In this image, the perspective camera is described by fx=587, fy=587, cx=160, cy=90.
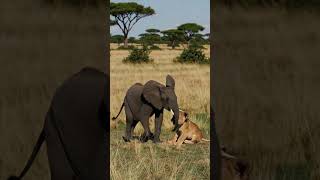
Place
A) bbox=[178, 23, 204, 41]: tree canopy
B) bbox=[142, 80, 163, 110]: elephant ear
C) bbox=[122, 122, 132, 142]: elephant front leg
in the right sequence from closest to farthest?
1. bbox=[122, 122, 132, 142]: elephant front leg
2. bbox=[142, 80, 163, 110]: elephant ear
3. bbox=[178, 23, 204, 41]: tree canopy

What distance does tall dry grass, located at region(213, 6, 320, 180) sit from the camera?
1.73m

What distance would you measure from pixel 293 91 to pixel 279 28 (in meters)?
0.20

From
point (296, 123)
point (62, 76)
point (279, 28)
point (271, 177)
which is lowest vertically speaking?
point (271, 177)

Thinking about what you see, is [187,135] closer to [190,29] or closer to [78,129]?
[78,129]

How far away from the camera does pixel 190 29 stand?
31203mm

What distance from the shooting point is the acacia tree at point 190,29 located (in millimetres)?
31003

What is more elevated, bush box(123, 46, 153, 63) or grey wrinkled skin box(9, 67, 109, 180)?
grey wrinkled skin box(9, 67, 109, 180)

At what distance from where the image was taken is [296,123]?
1834 mm

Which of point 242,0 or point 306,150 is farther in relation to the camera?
point 306,150

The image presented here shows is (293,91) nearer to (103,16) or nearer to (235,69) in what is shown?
(235,69)

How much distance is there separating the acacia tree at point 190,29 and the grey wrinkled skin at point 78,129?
29135 millimetres

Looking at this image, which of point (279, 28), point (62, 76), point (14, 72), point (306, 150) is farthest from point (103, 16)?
point (306, 150)

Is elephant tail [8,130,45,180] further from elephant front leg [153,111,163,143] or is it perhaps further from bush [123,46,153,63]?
bush [123,46,153,63]

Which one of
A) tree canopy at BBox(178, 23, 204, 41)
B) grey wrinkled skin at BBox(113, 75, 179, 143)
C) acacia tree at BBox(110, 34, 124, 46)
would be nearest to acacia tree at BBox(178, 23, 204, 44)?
tree canopy at BBox(178, 23, 204, 41)
